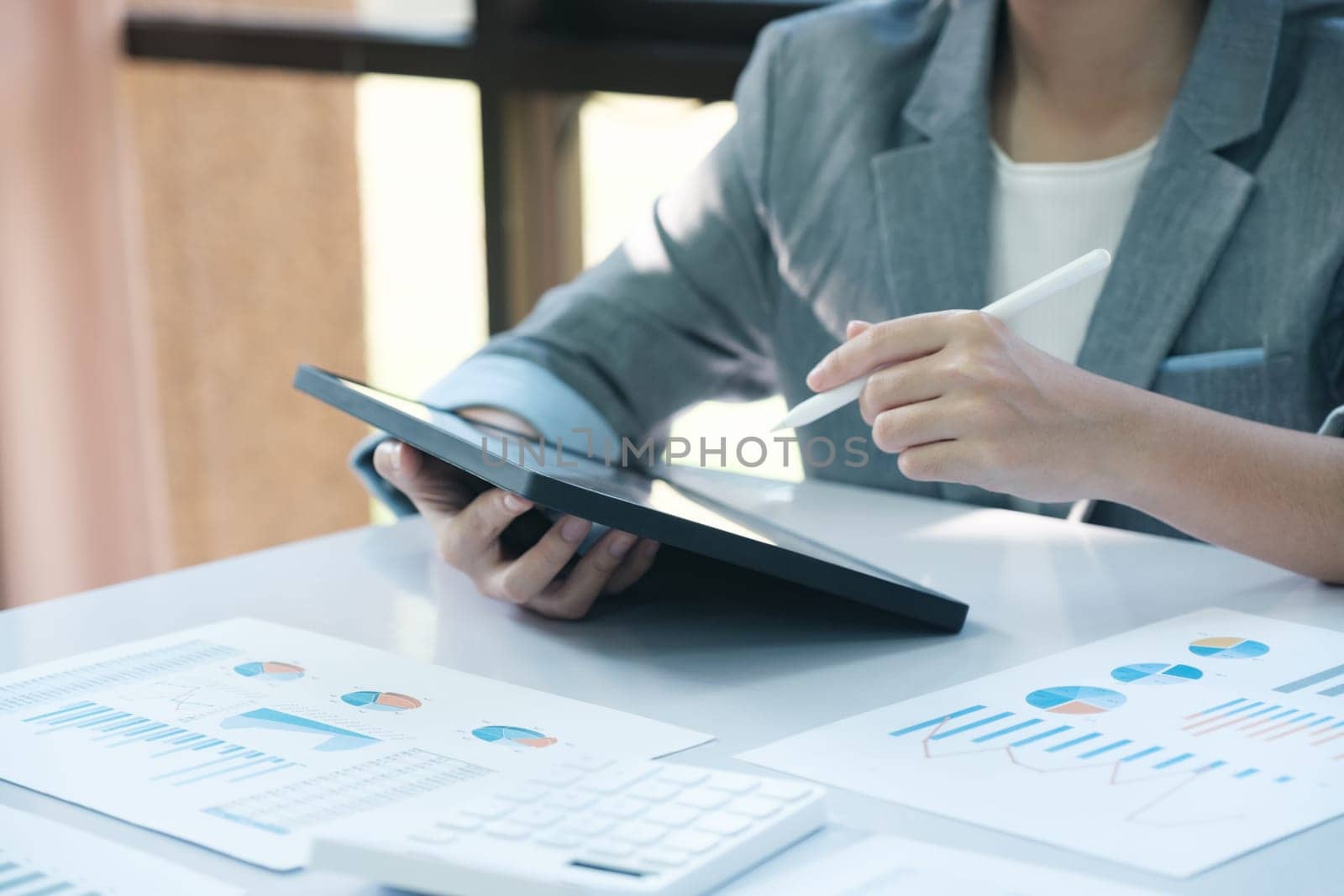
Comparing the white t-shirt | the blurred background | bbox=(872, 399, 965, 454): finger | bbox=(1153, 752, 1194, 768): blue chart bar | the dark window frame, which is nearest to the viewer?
bbox=(1153, 752, 1194, 768): blue chart bar

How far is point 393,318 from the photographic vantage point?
232cm

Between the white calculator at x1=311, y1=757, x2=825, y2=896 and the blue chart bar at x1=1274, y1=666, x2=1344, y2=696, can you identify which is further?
the blue chart bar at x1=1274, y1=666, x2=1344, y2=696

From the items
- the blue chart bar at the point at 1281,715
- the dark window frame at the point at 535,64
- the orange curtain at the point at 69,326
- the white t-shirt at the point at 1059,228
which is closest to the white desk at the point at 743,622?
the blue chart bar at the point at 1281,715

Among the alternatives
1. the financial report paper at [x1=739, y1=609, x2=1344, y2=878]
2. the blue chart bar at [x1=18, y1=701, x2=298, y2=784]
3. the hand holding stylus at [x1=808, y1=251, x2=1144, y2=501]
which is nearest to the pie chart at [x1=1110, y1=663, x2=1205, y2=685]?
the financial report paper at [x1=739, y1=609, x2=1344, y2=878]

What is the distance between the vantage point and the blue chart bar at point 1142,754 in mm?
612

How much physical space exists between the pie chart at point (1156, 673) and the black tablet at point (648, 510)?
10 cm

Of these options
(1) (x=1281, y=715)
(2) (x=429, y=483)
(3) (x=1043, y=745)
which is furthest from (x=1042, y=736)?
(2) (x=429, y=483)

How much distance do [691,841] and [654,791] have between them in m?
0.04

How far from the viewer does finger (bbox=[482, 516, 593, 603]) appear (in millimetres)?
835

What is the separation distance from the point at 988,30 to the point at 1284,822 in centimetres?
84

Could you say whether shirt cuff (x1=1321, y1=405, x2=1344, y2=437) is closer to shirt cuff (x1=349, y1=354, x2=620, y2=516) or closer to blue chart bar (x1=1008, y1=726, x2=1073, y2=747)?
blue chart bar (x1=1008, y1=726, x2=1073, y2=747)

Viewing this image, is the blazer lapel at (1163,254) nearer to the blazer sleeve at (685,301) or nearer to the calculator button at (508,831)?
the blazer sleeve at (685,301)

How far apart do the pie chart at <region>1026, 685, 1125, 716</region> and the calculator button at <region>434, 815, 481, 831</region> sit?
0.92 feet

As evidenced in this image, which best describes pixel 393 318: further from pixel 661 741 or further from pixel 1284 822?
pixel 1284 822
